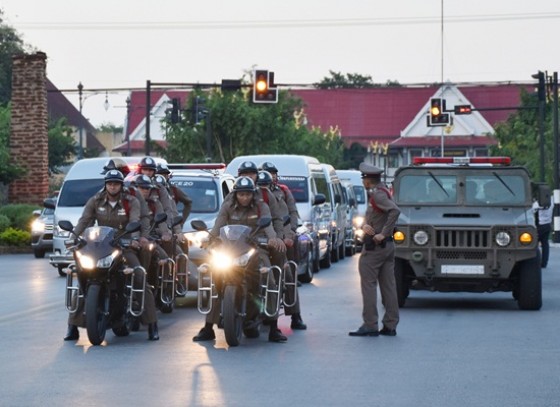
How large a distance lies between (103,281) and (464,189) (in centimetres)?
733

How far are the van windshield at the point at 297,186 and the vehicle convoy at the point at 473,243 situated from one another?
7.86 meters

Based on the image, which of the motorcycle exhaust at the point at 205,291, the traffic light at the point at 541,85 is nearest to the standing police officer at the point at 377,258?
the motorcycle exhaust at the point at 205,291

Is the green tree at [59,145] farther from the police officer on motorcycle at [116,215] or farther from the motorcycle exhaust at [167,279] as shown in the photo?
the police officer on motorcycle at [116,215]

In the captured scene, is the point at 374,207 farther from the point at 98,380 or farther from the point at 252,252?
the point at 98,380

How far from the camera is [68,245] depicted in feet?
51.0

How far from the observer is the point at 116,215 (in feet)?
52.2

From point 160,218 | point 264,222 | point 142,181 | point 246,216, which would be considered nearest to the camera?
point 264,222

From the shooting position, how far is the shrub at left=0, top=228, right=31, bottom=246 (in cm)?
3928

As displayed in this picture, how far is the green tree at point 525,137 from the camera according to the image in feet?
225

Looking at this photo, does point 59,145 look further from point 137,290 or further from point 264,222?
point 264,222

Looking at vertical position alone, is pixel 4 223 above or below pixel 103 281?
below

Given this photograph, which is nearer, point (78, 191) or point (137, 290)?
point (137, 290)

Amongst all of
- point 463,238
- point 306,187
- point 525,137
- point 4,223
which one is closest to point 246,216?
point 463,238

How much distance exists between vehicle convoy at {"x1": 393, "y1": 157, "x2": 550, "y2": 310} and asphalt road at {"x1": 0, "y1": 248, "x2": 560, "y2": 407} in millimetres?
401
